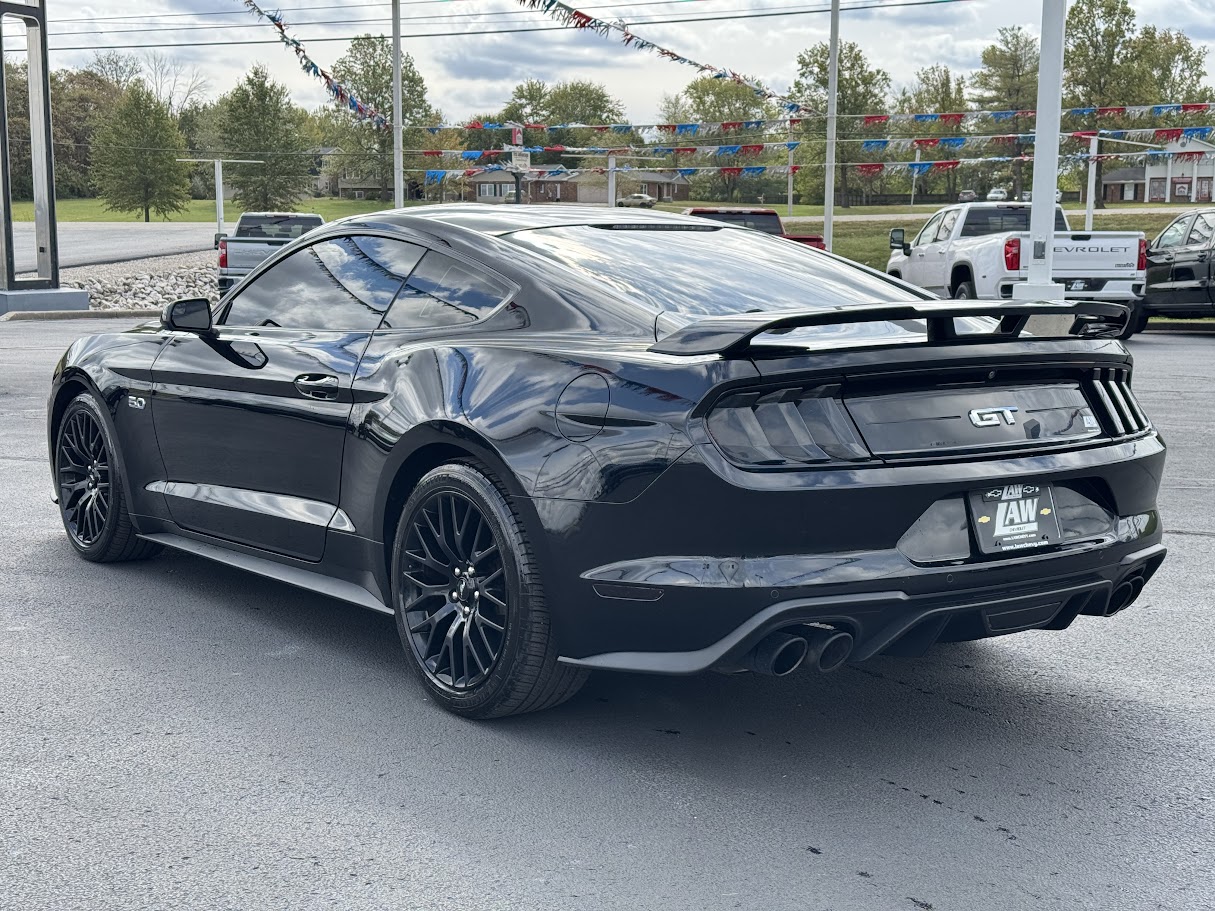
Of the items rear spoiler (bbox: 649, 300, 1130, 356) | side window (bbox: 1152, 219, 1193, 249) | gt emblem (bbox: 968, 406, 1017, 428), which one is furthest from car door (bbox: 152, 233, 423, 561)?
side window (bbox: 1152, 219, 1193, 249)

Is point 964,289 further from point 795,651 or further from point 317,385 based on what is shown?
point 795,651

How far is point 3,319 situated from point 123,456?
2014 cm

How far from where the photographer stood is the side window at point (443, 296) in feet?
15.2

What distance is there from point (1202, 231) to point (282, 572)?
1820cm

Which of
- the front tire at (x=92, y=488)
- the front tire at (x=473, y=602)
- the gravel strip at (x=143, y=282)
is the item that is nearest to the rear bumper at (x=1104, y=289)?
the gravel strip at (x=143, y=282)

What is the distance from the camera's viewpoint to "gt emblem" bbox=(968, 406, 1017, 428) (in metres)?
3.98

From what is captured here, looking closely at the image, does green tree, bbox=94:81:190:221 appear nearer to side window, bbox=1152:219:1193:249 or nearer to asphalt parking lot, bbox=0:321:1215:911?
side window, bbox=1152:219:1193:249

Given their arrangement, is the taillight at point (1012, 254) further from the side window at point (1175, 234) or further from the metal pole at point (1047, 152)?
the metal pole at point (1047, 152)

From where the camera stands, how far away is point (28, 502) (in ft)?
26.2

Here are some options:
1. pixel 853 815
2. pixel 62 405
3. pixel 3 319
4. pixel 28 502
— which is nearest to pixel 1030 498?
pixel 853 815

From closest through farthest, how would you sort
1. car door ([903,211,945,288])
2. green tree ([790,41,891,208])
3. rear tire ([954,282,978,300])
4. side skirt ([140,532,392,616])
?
side skirt ([140,532,392,616]) < rear tire ([954,282,978,300]) < car door ([903,211,945,288]) < green tree ([790,41,891,208])

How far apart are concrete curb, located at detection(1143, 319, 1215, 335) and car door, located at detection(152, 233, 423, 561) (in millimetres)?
19137

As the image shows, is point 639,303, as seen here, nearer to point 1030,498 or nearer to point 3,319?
point 1030,498

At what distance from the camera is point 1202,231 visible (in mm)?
20328
